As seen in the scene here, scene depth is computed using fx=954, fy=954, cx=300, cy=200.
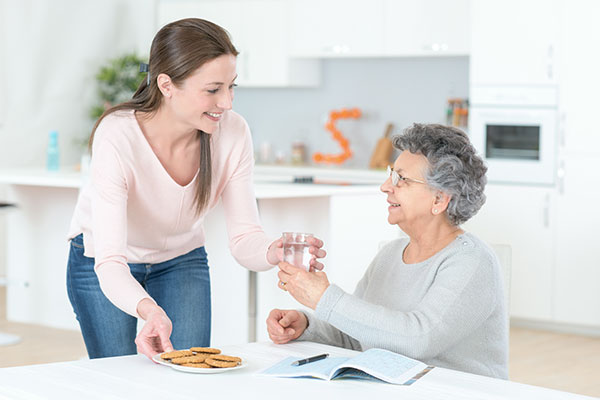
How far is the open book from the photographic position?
178cm

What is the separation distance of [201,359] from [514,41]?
391cm

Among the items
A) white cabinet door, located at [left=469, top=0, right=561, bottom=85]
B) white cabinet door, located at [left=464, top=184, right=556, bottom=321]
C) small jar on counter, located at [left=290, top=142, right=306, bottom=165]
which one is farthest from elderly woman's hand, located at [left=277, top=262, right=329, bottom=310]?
small jar on counter, located at [left=290, top=142, right=306, bottom=165]

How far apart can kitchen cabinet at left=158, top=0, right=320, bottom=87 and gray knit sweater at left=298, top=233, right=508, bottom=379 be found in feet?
14.3

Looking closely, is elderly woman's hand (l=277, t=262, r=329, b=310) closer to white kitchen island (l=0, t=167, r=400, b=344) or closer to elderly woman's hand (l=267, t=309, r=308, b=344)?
elderly woman's hand (l=267, t=309, r=308, b=344)

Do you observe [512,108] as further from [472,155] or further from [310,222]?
[472,155]

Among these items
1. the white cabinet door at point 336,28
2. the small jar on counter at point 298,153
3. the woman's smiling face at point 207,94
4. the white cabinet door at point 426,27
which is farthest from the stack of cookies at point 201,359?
the small jar on counter at point 298,153

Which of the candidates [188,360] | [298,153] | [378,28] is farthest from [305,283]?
[298,153]

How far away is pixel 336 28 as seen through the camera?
20.5ft

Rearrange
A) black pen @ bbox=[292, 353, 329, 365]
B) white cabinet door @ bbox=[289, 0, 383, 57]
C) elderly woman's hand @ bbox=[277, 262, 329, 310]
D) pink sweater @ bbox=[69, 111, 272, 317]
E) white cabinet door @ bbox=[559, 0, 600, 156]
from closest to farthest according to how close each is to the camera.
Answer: black pen @ bbox=[292, 353, 329, 365]
elderly woman's hand @ bbox=[277, 262, 329, 310]
pink sweater @ bbox=[69, 111, 272, 317]
white cabinet door @ bbox=[559, 0, 600, 156]
white cabinet door @ bbox=[289, 0, 383, 57]

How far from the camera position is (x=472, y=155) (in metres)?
2.21

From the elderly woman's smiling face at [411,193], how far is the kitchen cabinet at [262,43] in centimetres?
436

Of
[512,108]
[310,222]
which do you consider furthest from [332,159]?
[310,222]

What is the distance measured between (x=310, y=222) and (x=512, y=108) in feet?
5.04

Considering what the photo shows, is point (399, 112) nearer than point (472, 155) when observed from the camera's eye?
No
